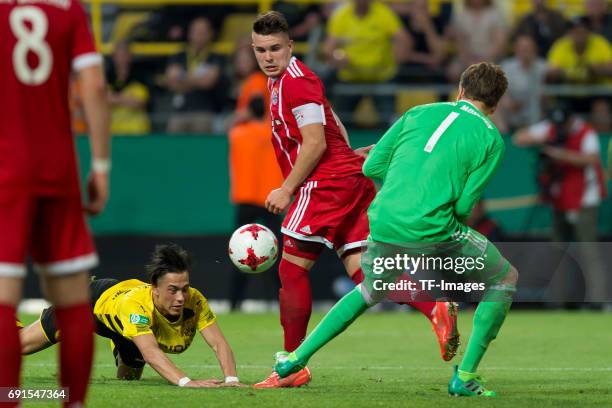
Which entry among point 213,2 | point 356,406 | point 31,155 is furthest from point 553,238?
point 31,155

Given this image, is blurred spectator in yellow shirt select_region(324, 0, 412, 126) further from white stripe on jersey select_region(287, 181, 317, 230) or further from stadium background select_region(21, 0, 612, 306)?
white stripe on jersey select_region(287, 181, 317, 230)

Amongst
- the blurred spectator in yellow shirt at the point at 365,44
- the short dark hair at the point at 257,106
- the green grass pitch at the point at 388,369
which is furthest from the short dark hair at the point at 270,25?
the blurred spectator in yellow shirt at the point at 365,44

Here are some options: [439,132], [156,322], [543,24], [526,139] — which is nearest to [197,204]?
[526,139]

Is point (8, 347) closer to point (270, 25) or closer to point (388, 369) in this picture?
point (270, 25)

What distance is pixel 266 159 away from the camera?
51.3 feet

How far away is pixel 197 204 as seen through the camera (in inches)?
647

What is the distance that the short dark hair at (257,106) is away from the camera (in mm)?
15094

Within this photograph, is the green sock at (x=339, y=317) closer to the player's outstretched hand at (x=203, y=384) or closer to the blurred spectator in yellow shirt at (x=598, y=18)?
the player's outstretched hand at (x=203, y=384)

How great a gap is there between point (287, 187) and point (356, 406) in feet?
5.41

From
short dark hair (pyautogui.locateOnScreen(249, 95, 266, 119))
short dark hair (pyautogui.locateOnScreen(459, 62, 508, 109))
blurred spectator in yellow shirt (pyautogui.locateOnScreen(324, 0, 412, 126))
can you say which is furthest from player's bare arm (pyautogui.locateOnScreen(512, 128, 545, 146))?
short dark hair (pyautogui.locateOnScreen(459, 62, 508, 109))

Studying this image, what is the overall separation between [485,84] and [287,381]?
7.12 ft

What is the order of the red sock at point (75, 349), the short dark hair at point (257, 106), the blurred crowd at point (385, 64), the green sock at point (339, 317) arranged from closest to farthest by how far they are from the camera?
the red sock at point (75, 349) < the green sock at point (339, 317) < the short dark hair at point (257, 106) < the blurred crowd at point (385, 64)

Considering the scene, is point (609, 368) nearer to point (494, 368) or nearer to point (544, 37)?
point (494, 368)

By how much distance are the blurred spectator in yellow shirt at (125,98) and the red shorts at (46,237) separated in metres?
11.5
